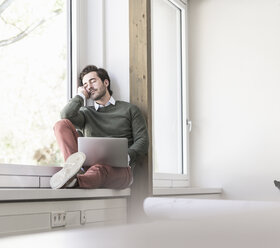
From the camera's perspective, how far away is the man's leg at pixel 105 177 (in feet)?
8.45

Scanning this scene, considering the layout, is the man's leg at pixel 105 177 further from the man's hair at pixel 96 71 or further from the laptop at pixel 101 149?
the man's hair at pixel 96 71

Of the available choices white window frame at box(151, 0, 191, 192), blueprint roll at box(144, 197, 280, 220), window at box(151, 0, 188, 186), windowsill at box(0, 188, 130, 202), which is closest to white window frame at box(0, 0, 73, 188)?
windowsill at box(0, 188, 130, 202)

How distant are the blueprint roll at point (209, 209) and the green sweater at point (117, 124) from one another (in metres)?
2.77

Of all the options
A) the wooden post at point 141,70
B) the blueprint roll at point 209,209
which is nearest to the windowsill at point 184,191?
the wooden post at point 141,70

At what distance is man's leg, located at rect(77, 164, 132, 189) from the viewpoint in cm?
257

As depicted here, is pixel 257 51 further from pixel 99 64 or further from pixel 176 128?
pixel 99 64

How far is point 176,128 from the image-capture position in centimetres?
432

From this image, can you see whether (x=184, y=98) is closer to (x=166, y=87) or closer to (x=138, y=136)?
(x=166, y=87)

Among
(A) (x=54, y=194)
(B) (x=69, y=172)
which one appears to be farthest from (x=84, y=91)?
(A) (x=54, y=194)

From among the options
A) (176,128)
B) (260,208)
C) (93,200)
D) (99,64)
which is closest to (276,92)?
(176,128)

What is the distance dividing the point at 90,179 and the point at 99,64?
0.99m

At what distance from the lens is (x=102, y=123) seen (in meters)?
3.07

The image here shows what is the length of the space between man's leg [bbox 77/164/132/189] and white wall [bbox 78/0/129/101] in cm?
66

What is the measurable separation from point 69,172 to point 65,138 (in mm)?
375
